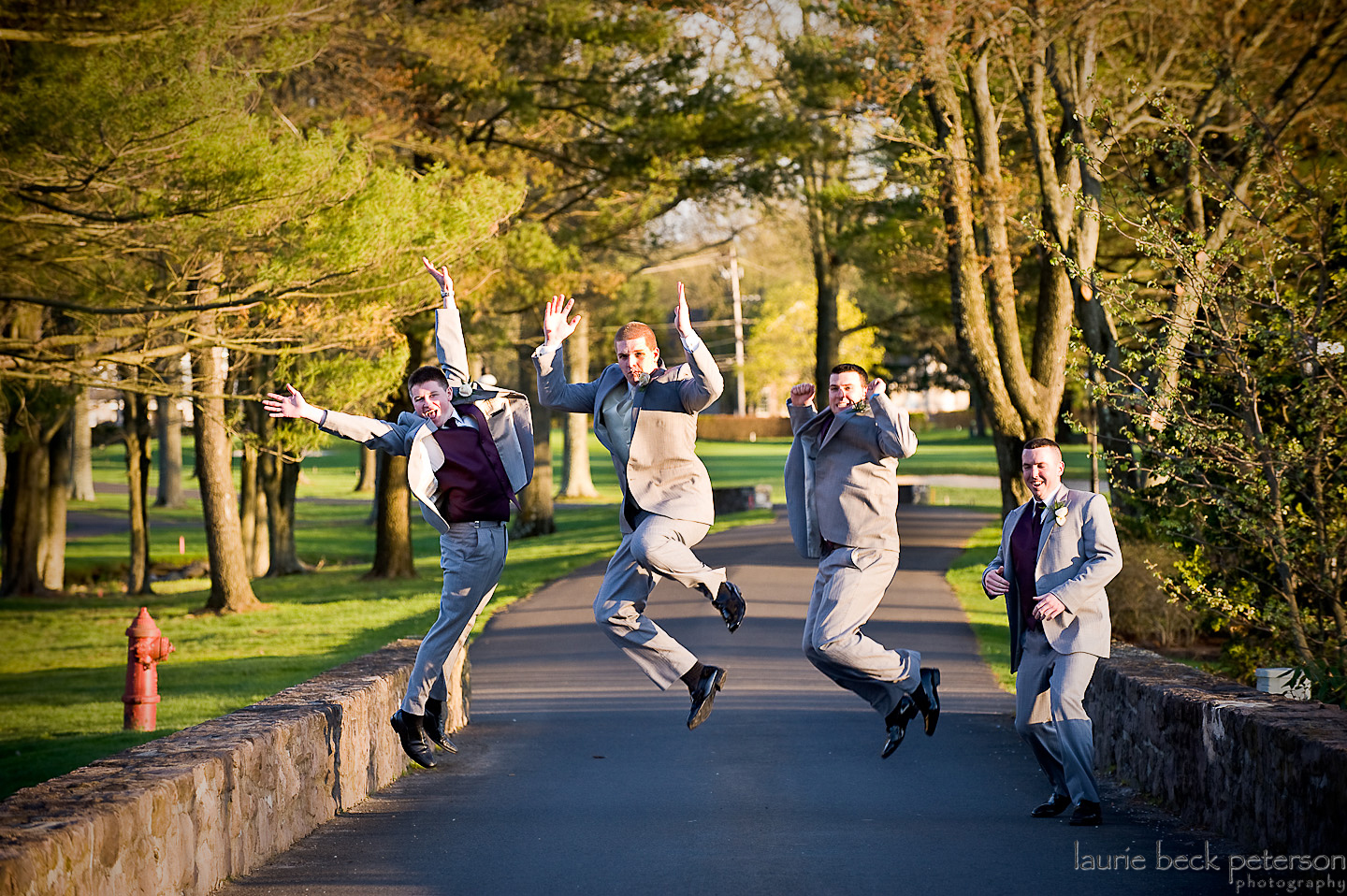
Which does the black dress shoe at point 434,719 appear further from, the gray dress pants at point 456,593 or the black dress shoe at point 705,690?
the black dress shoe at point 705,690

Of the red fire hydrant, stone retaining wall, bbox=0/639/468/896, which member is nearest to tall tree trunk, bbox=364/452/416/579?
the red fire hydrant

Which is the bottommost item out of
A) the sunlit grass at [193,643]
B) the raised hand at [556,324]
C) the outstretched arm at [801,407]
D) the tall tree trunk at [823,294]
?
the sunlit grass at [193,643]

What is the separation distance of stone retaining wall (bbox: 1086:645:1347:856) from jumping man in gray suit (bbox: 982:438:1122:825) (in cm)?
58

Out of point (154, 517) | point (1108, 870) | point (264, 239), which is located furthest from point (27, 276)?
point (154, 517)

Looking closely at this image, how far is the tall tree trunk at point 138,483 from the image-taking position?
2662cm

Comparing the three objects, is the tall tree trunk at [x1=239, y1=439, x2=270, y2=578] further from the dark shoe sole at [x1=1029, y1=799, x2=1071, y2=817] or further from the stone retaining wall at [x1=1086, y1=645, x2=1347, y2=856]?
the dark shoe sole at [x1=1029, y1=799, x2=1071, y2=817]

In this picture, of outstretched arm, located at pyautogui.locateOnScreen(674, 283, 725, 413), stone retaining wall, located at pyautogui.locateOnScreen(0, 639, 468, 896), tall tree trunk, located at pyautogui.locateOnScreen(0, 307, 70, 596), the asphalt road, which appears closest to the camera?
stone retaining wall, located at pyautogui.locateOnScreen(0, 639, 468, 896)

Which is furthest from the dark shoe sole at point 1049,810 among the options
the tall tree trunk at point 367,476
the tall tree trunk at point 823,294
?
the tall tree trunk at point 367,476

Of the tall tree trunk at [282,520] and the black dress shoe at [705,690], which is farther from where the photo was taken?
the tall tree trunk at [282,520]

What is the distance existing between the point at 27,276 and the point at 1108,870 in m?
12.5

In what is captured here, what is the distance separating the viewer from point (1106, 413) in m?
18.2

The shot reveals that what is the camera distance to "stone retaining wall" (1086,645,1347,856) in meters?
5.86

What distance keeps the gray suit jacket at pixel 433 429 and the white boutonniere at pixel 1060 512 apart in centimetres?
282

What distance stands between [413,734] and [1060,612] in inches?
143
